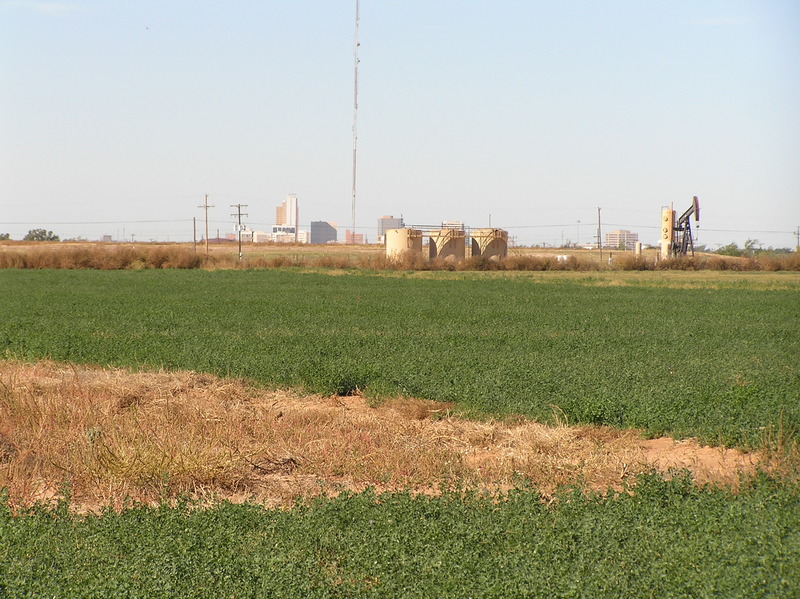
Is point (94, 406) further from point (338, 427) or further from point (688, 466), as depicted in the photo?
point (688, 466)

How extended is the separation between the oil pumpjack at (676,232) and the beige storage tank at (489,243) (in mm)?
13898

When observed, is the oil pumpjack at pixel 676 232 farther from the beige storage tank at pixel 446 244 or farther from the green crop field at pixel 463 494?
the green crop field at pixel 463 494

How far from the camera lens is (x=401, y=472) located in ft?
30.6

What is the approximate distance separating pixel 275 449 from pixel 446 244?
59.3 metres

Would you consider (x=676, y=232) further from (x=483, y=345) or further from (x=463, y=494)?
(x=463, y=494)

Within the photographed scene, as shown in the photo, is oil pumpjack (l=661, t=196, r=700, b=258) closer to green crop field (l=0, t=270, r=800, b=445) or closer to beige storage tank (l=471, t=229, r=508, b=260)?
beige storage tank (l=471, t=229, r=508, b=260)

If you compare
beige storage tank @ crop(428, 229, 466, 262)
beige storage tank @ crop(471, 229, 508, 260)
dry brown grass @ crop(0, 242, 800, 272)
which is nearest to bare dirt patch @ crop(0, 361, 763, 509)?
dry brown grass @ crop(0, 242, 800, 272)

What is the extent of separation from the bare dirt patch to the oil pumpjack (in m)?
64.0

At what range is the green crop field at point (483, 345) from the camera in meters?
12.1

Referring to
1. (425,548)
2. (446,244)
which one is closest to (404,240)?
(446,244)

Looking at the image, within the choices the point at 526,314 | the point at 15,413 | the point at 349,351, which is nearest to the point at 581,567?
the point at 15,413

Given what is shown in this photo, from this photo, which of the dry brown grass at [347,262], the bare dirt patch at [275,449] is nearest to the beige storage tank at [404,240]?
the dry brown grass at [347,262]

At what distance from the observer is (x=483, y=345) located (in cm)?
1842

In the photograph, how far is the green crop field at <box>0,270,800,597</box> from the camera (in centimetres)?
614
